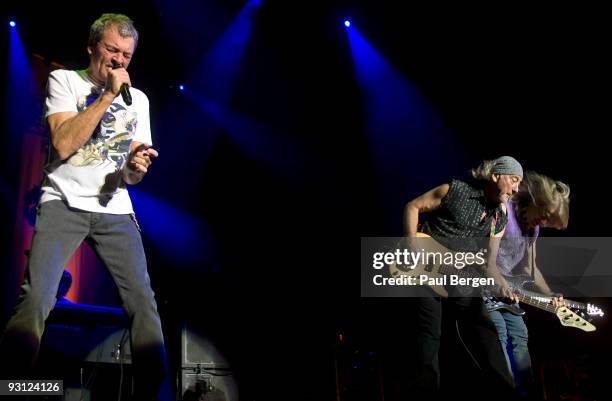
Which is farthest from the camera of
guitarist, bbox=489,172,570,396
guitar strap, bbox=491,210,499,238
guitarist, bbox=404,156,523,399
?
guitarist, bbox=489,172,570,396

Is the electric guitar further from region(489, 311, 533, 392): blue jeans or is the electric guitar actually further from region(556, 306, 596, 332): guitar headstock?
region(489, 311, 533, 392): blue jeans

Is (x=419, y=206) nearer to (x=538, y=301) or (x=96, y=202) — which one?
(x=538, y=301)

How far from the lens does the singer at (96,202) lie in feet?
7.97

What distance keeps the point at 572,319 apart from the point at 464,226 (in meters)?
1.44

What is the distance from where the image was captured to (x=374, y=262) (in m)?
6.06

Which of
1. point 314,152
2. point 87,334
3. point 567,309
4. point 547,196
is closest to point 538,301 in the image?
point 567,309

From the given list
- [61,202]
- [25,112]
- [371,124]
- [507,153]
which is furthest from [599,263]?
[25,112]

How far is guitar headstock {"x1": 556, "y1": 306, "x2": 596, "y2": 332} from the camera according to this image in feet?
17.2

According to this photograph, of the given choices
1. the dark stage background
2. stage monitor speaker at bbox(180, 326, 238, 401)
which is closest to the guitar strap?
the dark stage background

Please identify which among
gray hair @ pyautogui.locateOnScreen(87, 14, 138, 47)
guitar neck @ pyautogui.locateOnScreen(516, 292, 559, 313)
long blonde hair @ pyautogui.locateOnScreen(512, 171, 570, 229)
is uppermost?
gray hair @ pyautogui.locateOnScreen(87, 14, 138, 47)

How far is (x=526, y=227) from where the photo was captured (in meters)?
5.45

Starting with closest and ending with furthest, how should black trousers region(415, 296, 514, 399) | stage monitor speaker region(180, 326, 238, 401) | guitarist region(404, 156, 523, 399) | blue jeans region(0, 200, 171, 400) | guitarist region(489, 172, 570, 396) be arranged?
blue jeans region(0, 200, 171, 400) → black trousers region(415, 296, 514, 399) → guitarist region(404, 156, 523, 399) → guitarist region(489, 172, 570, 396) → stage monitor speaker region(180, 326, 238, 401)

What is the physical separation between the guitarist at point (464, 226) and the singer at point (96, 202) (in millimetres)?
2485

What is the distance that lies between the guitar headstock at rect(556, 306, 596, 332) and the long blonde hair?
0.75 m
